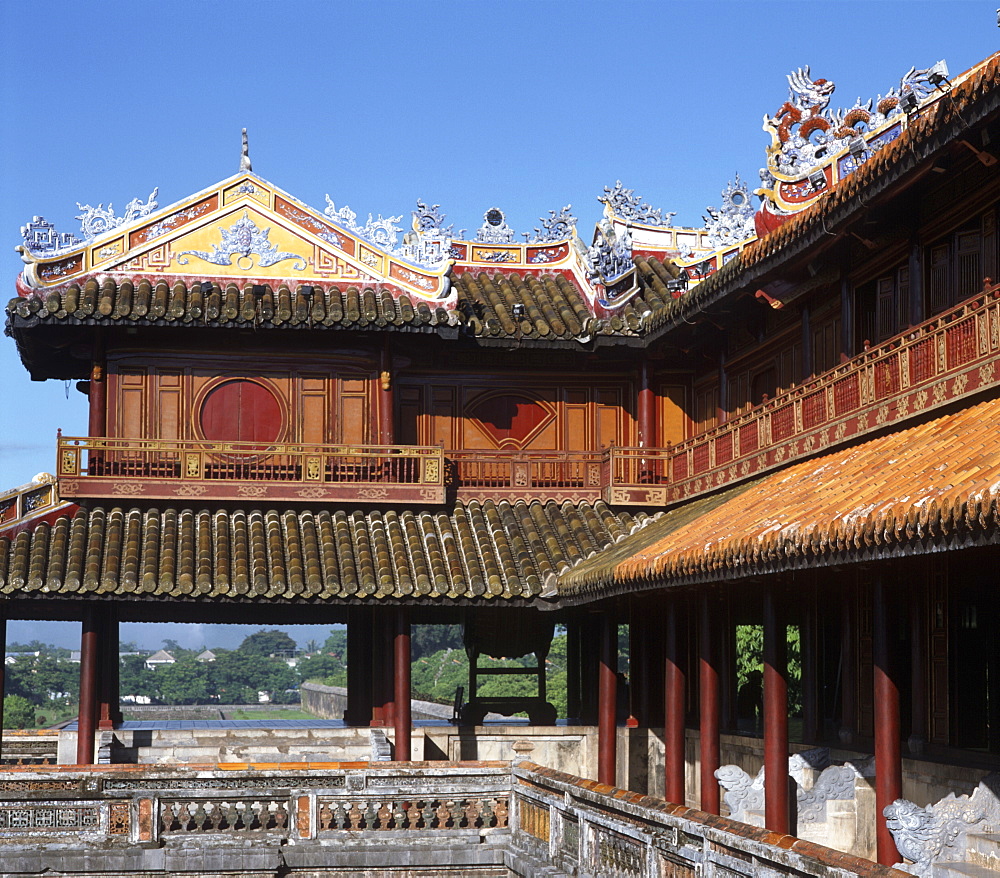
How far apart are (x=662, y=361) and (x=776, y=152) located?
4.83 m

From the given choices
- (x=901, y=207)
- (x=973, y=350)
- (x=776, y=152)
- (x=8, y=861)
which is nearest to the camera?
(x=973, y=350)

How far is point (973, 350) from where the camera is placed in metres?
13.5

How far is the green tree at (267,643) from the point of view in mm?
175000

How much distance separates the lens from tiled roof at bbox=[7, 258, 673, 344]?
2141 centimetres

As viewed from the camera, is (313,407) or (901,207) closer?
(901,207)

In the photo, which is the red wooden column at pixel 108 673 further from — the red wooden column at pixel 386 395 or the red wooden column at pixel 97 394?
the red wooden column at pixel 386 395

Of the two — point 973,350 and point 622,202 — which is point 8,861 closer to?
point 973,350

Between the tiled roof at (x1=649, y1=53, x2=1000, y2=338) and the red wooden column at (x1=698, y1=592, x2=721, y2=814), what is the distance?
4.15m

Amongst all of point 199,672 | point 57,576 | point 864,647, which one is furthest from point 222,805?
point 199,672

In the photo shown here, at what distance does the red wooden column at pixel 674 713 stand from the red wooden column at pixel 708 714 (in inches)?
32.2

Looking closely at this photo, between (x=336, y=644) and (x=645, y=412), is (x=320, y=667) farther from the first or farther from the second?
(x=645, y=412)

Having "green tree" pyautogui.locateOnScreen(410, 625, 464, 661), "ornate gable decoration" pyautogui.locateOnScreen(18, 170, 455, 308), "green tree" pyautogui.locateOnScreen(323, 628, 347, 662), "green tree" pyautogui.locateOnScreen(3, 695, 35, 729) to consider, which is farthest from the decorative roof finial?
"green tree" pyautogui.locateOnScreen(323, 628, 347, 662)

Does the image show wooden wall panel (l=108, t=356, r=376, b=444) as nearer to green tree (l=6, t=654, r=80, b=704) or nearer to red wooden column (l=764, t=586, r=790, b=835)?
red wooden column (l=764, t=586, r=790, b=835)

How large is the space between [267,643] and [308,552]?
16186 centimetres
